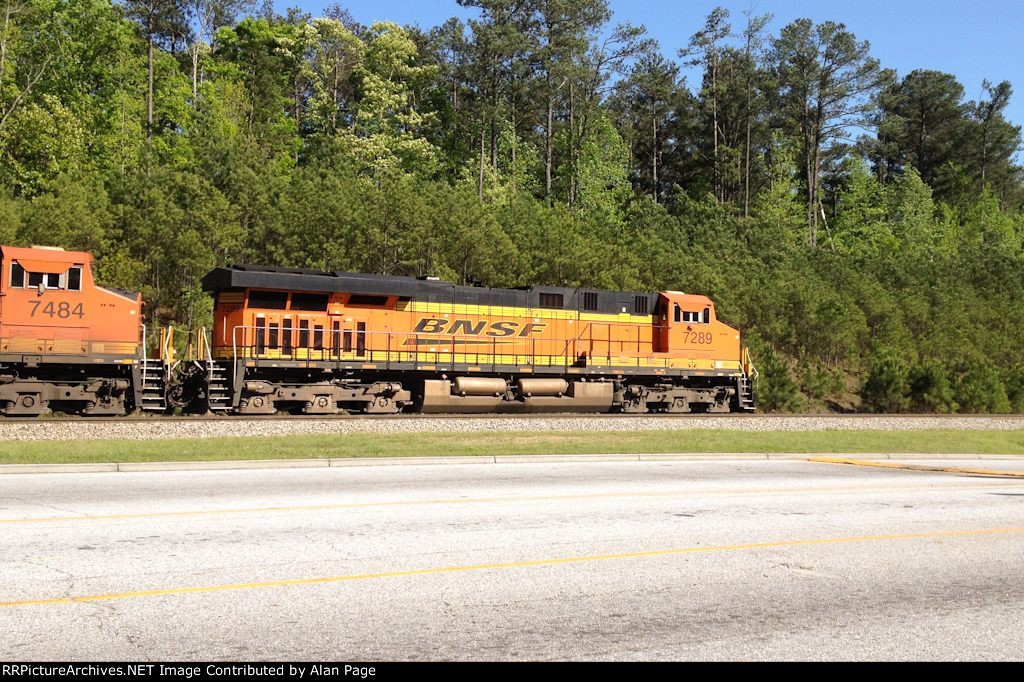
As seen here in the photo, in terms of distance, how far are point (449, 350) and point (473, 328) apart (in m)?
1.01

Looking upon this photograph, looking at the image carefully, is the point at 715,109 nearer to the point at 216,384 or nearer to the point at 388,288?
the point at 388,288

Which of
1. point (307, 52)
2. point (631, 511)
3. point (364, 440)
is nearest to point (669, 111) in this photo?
point (307, 52)

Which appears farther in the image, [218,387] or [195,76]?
[195,76]

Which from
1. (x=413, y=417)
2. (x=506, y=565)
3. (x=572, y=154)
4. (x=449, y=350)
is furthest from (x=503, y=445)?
(x=572, y=154)

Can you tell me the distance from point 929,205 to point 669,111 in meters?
21.4

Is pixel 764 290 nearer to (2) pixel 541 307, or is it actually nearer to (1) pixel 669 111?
(2) pixel 541 307

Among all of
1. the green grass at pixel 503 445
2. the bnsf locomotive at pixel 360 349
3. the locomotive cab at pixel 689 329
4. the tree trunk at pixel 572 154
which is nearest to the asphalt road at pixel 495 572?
the green grass at pixel 503 445

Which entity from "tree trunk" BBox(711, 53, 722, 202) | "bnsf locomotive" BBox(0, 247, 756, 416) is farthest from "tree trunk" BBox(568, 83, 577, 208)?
"bnsf locomotive" BBox(0, 247, 756, 416)

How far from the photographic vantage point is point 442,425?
21875mm

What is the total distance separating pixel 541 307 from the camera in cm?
2670

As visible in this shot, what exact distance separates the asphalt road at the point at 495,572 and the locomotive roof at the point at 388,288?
11303 mm

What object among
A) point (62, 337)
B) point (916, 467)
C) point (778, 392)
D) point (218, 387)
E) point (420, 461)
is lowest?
point (916, 467)

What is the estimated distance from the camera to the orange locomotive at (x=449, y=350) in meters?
23.0

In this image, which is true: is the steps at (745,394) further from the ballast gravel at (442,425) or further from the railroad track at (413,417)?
the ballast gravel at (442,425)
